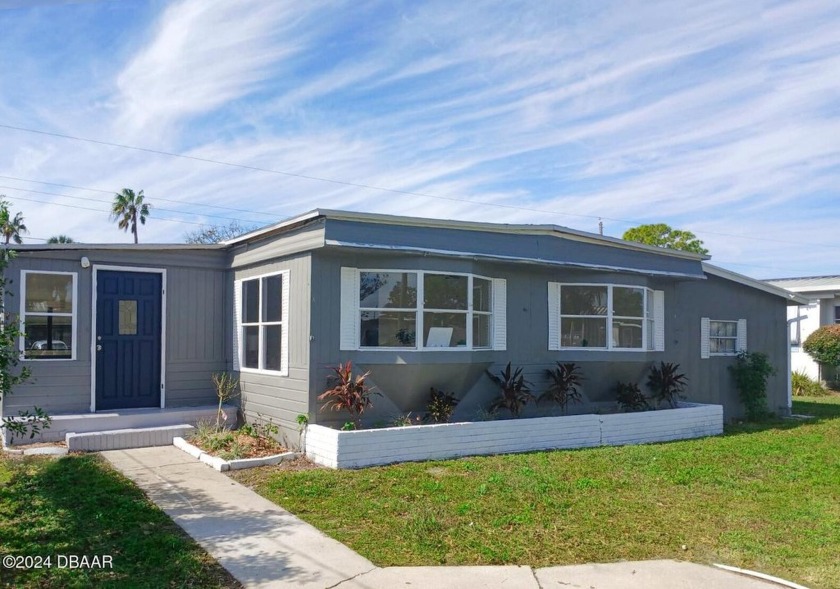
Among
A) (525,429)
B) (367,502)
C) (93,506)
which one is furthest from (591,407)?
(93,506)

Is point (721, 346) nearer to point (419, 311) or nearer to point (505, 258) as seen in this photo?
point (505, 258)

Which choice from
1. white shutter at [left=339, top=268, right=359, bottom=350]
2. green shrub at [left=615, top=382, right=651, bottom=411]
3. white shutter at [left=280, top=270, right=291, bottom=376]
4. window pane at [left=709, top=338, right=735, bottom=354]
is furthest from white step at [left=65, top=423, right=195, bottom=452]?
window pane at [left=709, top=338, right=735, bottom=354]

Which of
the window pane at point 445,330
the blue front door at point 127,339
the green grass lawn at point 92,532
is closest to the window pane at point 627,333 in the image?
the window pane at point 445,330

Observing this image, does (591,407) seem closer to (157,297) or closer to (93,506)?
(157,297)

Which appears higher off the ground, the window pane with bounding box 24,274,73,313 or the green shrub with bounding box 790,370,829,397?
the window pane with bounding box 24,274,73,313

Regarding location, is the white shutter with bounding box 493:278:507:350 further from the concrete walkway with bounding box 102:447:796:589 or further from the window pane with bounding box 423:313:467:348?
the concrete walkway with bounding box 102:447:796:589

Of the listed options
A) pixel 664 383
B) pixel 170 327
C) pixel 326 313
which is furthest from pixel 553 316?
pixel 170 327

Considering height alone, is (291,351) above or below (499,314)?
below

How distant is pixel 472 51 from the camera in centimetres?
1207

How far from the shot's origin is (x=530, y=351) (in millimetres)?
11648

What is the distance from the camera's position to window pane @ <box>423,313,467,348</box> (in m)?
10.2

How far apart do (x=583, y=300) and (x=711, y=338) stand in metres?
4.46

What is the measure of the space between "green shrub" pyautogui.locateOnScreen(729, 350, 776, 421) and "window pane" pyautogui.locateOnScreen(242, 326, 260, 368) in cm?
1039

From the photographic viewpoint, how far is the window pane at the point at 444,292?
33.5 ft
